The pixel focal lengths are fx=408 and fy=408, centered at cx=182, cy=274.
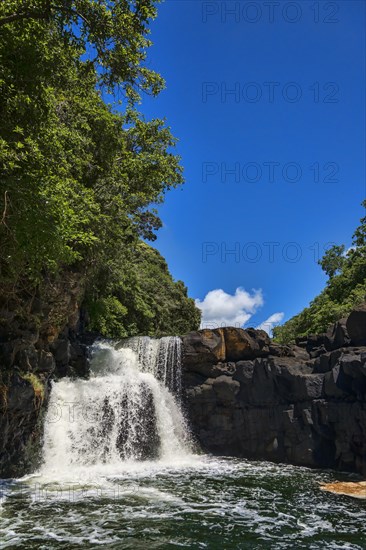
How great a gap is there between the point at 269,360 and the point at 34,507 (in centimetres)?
1448

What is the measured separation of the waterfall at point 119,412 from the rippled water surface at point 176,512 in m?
1.97

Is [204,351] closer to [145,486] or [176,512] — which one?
[145,486]

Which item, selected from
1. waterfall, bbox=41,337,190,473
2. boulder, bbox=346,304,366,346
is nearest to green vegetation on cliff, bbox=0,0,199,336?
waterfall, bbox=41,337,190,473

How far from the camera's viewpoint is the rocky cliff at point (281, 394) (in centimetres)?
1873

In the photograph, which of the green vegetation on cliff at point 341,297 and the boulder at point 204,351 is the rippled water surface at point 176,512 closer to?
the boulder at point 204,351

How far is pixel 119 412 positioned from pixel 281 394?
8.51m

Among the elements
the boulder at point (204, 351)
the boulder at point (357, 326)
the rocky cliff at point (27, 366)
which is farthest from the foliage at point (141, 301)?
the boulder at point (357, 326)

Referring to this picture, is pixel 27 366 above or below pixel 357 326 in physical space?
below

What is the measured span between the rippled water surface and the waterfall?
77.6 inches

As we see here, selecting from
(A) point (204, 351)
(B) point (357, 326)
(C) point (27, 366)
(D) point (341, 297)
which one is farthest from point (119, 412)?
(D) point (341, 297)

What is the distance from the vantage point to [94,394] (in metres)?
20.0

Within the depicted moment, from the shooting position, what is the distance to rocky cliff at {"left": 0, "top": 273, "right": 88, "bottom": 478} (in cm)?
1486

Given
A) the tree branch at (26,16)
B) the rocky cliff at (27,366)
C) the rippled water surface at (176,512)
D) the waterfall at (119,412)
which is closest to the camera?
the tree branch at (26,16)

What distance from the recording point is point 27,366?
53.7ft
